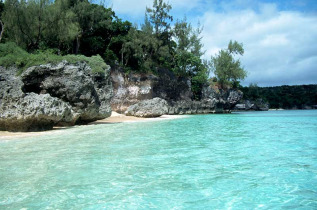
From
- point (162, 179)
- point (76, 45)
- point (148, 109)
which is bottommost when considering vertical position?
point (162, 179)

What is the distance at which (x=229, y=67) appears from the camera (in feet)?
162

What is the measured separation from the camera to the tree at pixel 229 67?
49.4 m

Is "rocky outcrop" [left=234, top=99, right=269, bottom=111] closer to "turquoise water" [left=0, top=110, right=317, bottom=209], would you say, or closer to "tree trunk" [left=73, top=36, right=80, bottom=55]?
"tree trunk" [left=73, top=36, right=80, bottom=55]

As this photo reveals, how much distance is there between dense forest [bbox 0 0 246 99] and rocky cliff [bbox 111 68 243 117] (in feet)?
4.78

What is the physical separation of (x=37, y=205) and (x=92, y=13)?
2670 cm

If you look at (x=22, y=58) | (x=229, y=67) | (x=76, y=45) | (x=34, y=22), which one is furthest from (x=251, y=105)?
(x=22, y=58)

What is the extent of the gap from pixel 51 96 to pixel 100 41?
56.1ft

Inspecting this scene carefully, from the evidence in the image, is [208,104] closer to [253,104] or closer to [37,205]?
[253,104]

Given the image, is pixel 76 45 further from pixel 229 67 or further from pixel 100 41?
pixel 229 67

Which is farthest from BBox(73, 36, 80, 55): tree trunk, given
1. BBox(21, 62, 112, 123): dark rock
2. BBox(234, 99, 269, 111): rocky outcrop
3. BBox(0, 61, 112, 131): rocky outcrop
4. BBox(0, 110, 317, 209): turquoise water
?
BBox(234, 99, 269, 111): rocky outcrop

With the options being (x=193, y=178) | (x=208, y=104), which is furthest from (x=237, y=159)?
(x=208, y=104)

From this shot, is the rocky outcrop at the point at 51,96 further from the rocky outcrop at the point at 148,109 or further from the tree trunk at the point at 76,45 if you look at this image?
the tree trunk at the point at 76,45

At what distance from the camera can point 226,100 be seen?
162 feet

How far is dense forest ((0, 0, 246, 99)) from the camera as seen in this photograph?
19.8m
